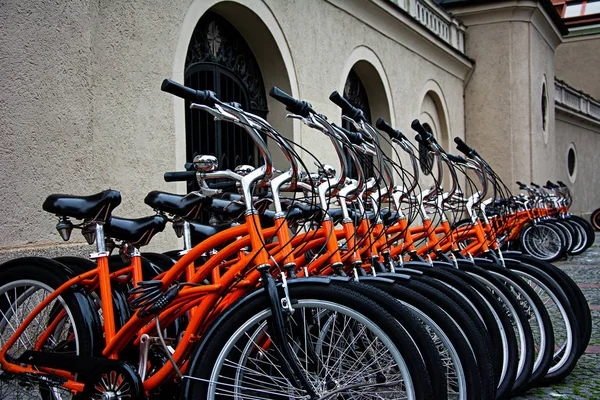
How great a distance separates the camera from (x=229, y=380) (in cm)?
255

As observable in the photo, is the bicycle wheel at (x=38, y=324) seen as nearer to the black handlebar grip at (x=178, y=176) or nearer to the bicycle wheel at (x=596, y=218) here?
the black handlebar grip at (x=178, y=176)

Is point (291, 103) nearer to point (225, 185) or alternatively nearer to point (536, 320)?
point (225, 185)

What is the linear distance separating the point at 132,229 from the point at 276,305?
3.05 feet

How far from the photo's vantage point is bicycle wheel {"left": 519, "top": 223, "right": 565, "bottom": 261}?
11.3 metres

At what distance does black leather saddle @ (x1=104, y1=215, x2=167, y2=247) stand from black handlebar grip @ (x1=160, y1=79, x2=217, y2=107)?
2.37 ft

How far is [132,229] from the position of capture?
10.3ft

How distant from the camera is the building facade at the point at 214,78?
4.64m

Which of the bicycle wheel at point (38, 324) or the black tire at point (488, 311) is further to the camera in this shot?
the black tire at point (488, 311)

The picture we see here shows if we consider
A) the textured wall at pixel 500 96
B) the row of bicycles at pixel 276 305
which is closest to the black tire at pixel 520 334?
the row of bicycles at pixel 276 305

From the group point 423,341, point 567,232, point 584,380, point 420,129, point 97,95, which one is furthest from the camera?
point 567,232

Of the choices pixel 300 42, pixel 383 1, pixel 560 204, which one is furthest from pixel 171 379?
pixel 560 204

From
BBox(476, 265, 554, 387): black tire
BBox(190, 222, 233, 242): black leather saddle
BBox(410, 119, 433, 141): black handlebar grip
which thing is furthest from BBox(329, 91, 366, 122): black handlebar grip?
BBox(476, 265, 554, 387): black tire

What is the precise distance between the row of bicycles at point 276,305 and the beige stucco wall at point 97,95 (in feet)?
4.15

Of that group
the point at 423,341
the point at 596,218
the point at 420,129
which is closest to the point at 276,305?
the point at 423,341
